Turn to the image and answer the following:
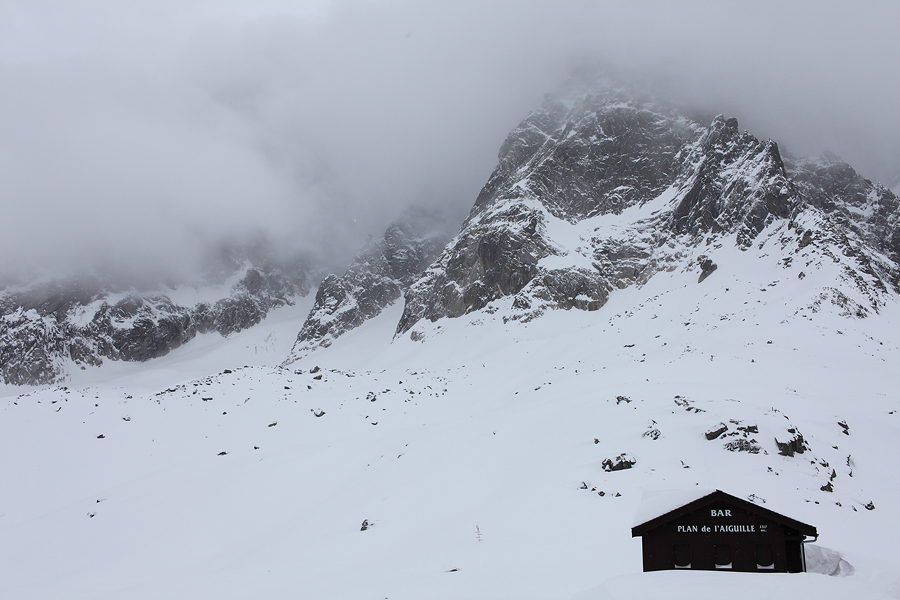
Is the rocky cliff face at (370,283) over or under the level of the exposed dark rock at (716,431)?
over

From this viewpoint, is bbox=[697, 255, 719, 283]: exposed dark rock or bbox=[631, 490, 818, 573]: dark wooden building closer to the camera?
bbox=[631, 490, 818, 573]: dark wooden building

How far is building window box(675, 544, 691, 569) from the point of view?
29.8 feet

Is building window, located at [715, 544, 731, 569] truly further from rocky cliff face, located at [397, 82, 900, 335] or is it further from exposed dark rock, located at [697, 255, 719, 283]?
exposed dark rock, located at [697, 255, 719, 283]

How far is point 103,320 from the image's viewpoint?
15275 cm

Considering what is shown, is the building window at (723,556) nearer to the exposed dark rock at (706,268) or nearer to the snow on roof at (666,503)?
the snow on roof at (666,503)

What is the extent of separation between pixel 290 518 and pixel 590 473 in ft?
33.6

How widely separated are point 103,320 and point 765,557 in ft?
603

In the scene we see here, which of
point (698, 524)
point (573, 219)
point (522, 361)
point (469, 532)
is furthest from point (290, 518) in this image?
point (573, 219)

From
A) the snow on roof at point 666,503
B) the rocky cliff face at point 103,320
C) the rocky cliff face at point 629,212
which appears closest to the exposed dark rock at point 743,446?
the snow on roof at point 666,503

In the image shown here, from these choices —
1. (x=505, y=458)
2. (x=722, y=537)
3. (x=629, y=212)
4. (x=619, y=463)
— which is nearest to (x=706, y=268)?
(x=629, y=212)

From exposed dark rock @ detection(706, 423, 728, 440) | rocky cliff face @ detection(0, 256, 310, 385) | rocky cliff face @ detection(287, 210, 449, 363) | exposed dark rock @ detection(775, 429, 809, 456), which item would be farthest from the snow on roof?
rocky cliff face @ detection(0, 256, 310, 385)

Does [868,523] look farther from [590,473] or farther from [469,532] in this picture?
[469,532]

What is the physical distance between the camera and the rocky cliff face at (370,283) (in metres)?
134

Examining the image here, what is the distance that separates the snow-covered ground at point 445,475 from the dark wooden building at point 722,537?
0.82 metres
